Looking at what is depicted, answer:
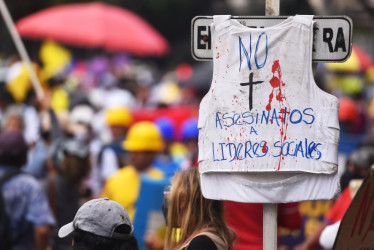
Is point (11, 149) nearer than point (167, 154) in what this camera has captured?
Yes

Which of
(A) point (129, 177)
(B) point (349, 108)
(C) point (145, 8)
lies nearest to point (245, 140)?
(A) point (129, 177)

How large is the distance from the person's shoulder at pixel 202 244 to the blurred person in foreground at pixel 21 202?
239cm

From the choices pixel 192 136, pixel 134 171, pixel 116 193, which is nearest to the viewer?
pixel 116 193

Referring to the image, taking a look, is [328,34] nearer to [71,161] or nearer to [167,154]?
[71,161]

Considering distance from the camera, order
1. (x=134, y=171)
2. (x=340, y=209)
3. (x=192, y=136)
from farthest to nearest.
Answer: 1. (x=192, y=136)
2. (x=134, y=171)
3. (x=340, y=209)

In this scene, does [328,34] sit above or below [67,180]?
above

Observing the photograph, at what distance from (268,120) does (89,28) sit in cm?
1060

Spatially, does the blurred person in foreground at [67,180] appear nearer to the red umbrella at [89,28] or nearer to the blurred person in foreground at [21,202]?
the blurred person in foreground at [21,202]

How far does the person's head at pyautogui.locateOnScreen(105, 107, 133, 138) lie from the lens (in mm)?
10055

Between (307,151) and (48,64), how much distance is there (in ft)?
38.3

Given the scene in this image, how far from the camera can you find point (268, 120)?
3.94 metres

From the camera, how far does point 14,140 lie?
20.2 feet

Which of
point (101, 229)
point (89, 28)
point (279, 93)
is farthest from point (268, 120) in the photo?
point (89, 28)

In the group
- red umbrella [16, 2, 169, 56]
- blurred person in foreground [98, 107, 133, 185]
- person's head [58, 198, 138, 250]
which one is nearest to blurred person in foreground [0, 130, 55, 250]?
person's head [58, 198, 138, 250]
